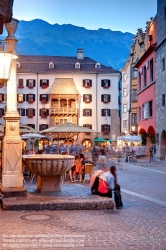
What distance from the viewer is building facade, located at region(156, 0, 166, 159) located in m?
37.2

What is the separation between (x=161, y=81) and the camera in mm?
37938

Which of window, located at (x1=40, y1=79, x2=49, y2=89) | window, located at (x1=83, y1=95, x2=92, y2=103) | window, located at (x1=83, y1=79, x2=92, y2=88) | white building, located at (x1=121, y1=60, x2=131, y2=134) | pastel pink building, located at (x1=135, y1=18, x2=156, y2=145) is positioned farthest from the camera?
window, located at (x1=83, y1=79, x2=92, y2=88)

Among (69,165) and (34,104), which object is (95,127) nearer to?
(34,104)

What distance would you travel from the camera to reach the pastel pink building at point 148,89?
1646 inches

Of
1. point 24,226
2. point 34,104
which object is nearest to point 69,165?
point 24,226

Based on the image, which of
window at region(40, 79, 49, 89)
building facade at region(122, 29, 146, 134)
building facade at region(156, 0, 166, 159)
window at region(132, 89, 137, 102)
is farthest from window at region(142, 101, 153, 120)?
window at region(40, 79, 49, 89)

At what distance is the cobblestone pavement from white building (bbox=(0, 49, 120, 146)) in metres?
55.3

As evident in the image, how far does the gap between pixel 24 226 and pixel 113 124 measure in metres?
59.5

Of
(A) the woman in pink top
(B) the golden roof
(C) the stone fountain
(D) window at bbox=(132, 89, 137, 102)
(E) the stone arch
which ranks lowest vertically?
(A) the woman in pink top

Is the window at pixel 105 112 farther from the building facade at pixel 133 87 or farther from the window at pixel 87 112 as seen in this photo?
the building facade at pixel 133 87

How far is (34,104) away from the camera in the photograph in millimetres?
66062

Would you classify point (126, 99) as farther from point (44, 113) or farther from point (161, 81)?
point (161, 81)

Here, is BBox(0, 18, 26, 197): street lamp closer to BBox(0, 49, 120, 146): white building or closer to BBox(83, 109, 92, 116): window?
BBox(0, 49, 120, 146): white building

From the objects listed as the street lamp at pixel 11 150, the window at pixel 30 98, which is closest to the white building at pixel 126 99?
the window at pixel 30 98
